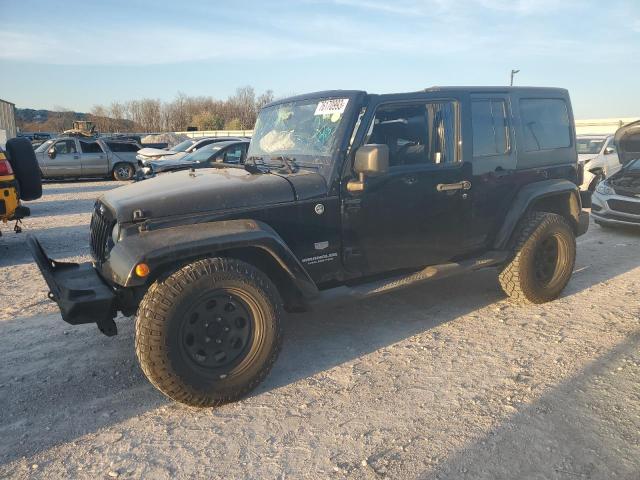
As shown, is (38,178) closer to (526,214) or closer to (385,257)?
(385,257)

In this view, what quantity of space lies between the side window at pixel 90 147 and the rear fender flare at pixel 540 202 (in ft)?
54.3

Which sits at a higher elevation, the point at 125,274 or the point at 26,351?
the point at 125,274

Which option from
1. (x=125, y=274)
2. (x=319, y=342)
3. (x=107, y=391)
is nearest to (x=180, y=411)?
(x=107, y=391)

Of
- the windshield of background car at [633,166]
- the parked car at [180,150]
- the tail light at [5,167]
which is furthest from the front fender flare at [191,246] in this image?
the parked car at [180,150]

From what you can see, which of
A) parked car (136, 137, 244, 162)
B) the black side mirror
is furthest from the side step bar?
parked car (136, 137, 244, 162)

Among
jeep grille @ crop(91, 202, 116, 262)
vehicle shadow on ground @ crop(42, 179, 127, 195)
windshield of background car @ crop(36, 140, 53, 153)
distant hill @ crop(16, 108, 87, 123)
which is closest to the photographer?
jeep grille @ crop(91, 202, 116, 262)

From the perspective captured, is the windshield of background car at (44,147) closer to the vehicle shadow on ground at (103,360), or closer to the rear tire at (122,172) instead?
the rear tire at (122,172)

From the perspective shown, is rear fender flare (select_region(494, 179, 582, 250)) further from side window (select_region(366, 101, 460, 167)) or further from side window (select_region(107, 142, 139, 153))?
side window (select_region(107, 142, 139, 153))

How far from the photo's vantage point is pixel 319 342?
423 centimetres

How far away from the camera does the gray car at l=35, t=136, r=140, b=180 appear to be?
17.2 meters

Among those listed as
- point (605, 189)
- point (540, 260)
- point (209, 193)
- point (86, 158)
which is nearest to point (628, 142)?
point (605, 189)

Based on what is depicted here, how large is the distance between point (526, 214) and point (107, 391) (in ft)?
13.1

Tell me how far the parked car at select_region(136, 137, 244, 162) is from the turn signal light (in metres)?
12.5

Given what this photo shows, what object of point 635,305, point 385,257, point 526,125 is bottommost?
point 635,305
